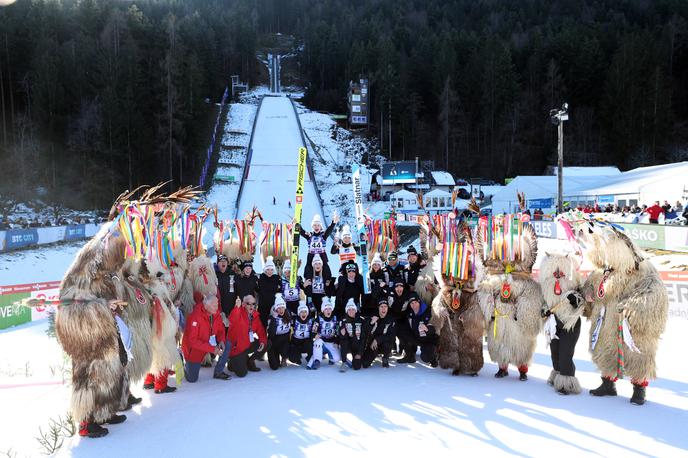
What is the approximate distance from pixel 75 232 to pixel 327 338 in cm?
1890

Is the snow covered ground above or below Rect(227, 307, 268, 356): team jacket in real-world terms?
below

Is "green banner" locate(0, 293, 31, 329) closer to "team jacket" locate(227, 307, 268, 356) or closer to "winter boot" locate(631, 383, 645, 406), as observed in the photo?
"team jacket" locate(227, 307, 268, 356)

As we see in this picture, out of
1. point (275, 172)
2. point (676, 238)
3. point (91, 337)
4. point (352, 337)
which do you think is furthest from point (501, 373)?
point (275, 172)

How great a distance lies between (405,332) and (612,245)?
291 centimetres

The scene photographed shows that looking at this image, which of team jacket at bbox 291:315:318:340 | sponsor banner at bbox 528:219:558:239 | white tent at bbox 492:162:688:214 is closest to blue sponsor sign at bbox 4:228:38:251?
team jacket at bbox 291:315:318:340

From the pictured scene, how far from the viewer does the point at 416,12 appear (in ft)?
300

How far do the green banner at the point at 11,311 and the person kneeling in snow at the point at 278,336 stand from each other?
8766 mm

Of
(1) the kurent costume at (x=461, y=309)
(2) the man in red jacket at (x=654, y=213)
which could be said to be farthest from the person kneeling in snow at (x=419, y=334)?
(2) the man in red jacket at (x=654, y=213)

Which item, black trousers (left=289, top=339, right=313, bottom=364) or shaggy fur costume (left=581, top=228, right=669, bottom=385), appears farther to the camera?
black trousers (left=289, top=339, right=313, bottom=364)

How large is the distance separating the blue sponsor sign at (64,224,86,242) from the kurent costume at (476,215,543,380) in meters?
20.5

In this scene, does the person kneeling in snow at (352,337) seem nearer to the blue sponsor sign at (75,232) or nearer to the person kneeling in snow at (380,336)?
the person kneeling in snow at (380,336)

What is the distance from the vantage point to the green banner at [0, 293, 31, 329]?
11836mm

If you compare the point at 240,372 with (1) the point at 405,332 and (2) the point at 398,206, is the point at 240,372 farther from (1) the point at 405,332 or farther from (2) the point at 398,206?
(2) the point at 398,206

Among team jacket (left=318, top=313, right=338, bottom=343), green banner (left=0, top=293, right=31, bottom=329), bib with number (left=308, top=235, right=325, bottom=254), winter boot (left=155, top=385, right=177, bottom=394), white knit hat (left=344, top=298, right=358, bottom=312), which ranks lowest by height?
green banner (left=0, top=293, right=31, bottom=329)
